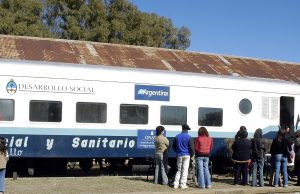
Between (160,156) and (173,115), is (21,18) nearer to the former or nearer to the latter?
(173,115)

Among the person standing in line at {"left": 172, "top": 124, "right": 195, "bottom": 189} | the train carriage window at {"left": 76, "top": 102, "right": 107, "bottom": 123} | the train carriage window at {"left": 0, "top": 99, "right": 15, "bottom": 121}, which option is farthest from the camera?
the train carriage window at {"left": 76, "top": 102, "right": 107, "bottom": 123}

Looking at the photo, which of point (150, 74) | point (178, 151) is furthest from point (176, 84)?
point (178, 151)

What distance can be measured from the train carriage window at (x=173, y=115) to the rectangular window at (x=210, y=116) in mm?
532

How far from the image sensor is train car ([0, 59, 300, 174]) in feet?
44.7

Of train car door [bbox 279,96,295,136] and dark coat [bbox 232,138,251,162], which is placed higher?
train car door [bbox 279,96,295,136]

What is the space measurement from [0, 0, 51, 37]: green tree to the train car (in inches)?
701

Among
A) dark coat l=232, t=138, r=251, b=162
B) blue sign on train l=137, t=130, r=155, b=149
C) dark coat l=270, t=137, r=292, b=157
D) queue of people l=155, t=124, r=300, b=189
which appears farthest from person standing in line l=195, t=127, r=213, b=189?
blue sign on train l=137, t=130, r=155, b=149

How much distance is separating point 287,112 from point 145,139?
205 inches

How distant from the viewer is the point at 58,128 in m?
13.9

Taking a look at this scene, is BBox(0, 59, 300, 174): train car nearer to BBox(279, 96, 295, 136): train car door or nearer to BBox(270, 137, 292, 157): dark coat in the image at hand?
BBox(279, 96, 295, 136): train car door

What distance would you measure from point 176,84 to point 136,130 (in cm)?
185

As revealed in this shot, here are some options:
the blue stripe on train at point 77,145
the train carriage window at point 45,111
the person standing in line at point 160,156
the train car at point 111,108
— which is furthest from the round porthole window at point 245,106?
the train carriage window at point 45,111

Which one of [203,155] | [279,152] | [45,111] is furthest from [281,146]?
[45,111]

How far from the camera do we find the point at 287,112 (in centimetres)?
1717
